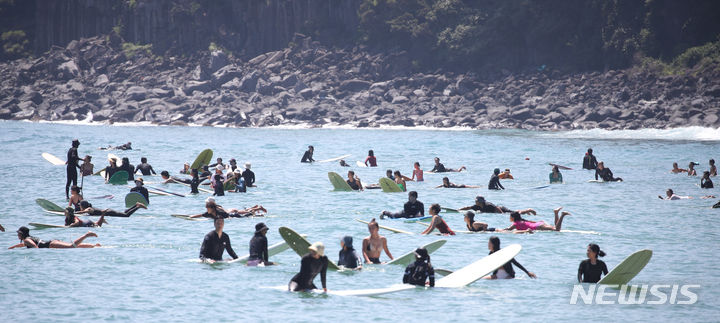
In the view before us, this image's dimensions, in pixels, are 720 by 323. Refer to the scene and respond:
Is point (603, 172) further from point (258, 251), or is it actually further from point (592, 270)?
point (258, 251)

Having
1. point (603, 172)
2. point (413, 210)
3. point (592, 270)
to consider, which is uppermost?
point (603, 172)

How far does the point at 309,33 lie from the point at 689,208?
90.3 metres

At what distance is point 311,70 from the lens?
107750mm

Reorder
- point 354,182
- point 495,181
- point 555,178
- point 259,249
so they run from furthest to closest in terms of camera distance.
Result: 1. point 555,178
2. point 495,181
3. point 354,182
4. point 259,249

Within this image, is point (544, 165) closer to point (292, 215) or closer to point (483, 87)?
point (292, 215)

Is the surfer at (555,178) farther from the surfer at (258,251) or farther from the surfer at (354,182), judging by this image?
the surfer at (258,251)

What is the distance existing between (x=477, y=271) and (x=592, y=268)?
2.22 m

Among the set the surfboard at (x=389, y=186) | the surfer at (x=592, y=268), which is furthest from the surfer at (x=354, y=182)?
the surfer at (x=592, y=268)

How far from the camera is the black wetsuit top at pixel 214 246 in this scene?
57.5 ft

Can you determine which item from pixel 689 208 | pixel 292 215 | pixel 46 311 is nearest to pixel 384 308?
pixel 46 311

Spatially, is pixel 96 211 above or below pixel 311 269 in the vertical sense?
above

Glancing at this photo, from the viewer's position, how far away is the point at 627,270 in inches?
624

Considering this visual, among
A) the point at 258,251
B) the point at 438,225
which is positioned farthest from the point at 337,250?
the point at 258,251

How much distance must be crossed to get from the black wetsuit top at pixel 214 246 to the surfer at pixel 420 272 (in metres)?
3.98
